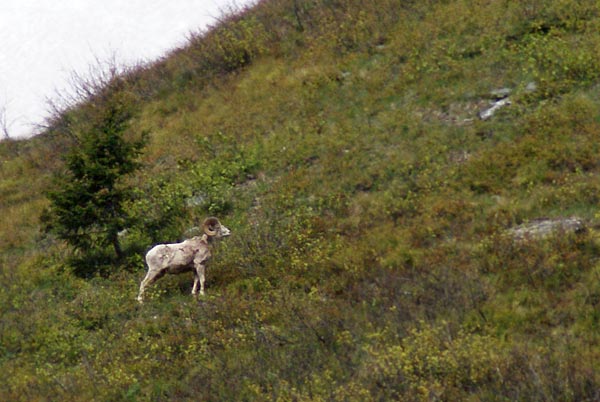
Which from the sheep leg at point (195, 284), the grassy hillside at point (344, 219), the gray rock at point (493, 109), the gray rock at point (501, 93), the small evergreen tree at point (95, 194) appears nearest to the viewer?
the grassy hillside at point (344, 219)

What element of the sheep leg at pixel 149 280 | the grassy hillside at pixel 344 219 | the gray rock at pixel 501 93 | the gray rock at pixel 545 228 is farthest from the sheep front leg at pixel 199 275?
the gray rock at pixel 501 93

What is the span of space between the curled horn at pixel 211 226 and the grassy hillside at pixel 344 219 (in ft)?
1.75

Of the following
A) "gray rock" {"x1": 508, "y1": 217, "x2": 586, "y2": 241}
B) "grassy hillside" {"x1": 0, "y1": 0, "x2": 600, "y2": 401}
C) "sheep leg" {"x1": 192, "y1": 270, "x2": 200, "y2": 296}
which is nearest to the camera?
"grassy hillside" {"x1": 0, "y1": 0, "x2": 600, "y2": 401}

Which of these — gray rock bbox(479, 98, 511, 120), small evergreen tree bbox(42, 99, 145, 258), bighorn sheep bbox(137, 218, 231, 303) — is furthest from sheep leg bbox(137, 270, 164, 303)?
gray rock bbox(479, 98, 511, 120)

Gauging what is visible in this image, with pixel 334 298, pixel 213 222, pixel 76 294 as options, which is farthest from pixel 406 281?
pixel 76 294

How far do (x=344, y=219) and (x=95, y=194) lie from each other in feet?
15.3

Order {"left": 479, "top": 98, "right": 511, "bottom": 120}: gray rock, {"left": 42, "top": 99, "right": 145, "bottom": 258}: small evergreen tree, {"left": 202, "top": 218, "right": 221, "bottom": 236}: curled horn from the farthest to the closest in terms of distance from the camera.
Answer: {"left": 479, "top": 98, "right": 511, "bottom": 120}: gray rock, {"left": 42, "top": 99, "right": 145, "bottom": 258}: small evergreen tree, {"left": 202, "top": 218, "right": 221, "bottom": 236}: curled horn

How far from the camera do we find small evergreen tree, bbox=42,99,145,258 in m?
15.8

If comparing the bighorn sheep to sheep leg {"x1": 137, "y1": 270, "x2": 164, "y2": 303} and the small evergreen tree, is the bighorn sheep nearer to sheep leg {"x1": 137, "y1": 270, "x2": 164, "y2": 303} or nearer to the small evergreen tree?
sheep leg {"x1": 137, "y1": 270, "x2": 164, "y2": 303}

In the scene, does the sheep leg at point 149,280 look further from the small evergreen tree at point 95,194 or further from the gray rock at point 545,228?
the gray rock at point 545,228

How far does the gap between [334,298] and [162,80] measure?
14330mm

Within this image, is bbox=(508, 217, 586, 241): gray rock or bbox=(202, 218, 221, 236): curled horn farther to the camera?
bbox=(202, 218, 221, 236): curled horn

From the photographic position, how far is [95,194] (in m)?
15.9

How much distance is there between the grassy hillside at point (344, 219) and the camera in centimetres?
1040
